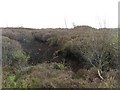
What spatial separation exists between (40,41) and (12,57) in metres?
3.54

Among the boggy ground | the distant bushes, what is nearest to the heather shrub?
the boggy ground

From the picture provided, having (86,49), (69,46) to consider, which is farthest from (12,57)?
(86,49)

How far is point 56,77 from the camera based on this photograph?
27.2 ft

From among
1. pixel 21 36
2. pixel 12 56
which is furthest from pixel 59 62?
pixel 21 36

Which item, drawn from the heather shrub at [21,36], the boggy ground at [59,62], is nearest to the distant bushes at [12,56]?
the boggy ground at [59,62]

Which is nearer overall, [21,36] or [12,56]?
[12,56]

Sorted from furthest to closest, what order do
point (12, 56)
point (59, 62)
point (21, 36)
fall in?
point (21, 36) < point (12, 56) < point (59, 62)

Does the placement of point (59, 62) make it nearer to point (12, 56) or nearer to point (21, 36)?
point (12, 56)

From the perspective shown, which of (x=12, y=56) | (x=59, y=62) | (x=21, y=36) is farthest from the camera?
(x=21, y=36)

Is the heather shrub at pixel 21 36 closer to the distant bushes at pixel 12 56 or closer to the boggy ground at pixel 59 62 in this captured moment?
the boggy ground at pixel 59 62

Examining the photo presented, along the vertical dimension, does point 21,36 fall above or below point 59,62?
above

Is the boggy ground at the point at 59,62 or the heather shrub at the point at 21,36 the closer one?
the boggy ground at the point at 59,62

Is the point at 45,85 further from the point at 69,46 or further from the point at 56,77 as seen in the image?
the point at 69,46

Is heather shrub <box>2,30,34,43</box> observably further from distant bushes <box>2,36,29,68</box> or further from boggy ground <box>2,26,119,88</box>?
distant bushes <box>2,36,29,68</box>
